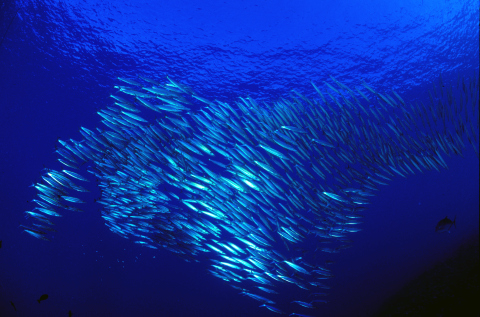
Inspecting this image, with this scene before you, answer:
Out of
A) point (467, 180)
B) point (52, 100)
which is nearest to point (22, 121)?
point (52, 100)

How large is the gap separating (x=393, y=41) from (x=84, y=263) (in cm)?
2867

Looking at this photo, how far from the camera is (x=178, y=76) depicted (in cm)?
1462

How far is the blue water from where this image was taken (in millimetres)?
11992

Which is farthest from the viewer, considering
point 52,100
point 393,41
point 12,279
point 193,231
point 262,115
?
point 12,279

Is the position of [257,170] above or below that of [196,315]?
above

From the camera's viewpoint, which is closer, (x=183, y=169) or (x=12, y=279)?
(x=183, y=169)

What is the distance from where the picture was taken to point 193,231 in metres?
7.71

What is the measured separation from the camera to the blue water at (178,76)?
11992mm

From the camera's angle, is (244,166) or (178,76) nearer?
(244,166)

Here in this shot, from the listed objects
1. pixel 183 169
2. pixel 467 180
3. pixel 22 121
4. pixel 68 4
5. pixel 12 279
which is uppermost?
pixel 467 180

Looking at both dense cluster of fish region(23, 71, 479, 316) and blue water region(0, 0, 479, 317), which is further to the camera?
blue water region(0, 0, 479, 317)

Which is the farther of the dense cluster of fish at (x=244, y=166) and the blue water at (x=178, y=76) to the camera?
the blue water at (x=178, y=76)

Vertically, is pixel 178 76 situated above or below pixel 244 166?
above

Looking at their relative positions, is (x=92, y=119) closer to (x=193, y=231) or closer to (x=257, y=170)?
(x=193, y=231)
